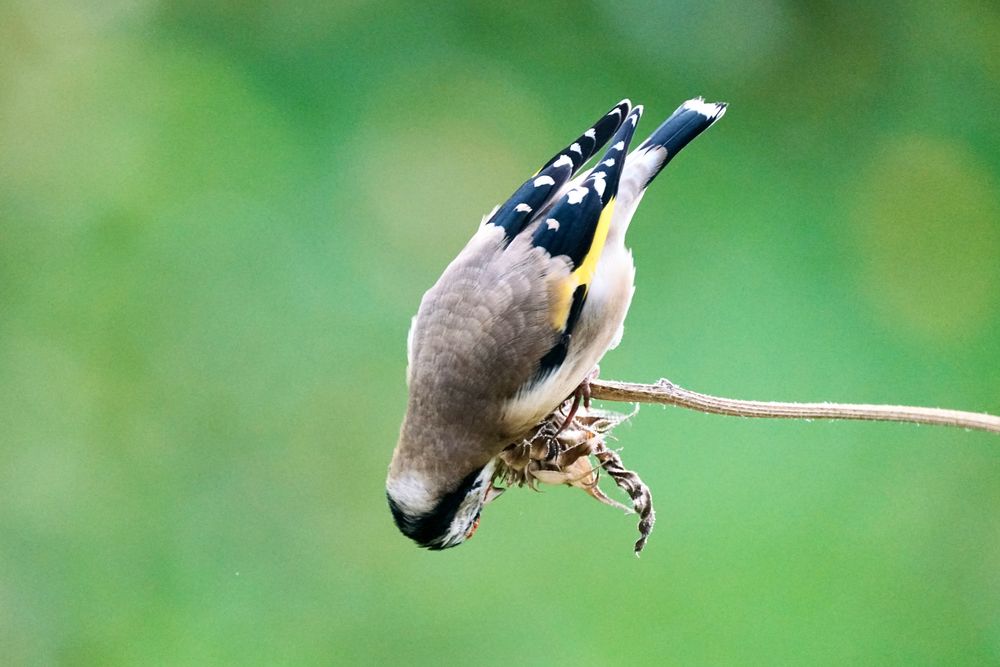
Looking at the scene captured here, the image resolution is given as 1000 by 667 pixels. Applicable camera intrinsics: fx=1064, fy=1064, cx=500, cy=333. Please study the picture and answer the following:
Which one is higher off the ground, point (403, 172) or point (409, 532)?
point (403, 172)

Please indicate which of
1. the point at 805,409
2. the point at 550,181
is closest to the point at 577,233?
the point at 550,181

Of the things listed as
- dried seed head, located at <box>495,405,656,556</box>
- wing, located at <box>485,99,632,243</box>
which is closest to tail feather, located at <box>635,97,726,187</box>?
wing, located at <box>485,99,632,243</box>

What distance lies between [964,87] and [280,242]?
96.9 inches

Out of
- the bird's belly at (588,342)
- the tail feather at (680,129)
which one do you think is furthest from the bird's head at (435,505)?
the tail feather at (680,129)

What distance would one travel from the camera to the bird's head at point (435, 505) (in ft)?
5.52

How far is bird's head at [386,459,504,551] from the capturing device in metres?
1.68

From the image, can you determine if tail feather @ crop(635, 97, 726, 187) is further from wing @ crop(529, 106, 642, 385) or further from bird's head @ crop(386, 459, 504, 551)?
bird's head @ crop(386, 459, 504, 551)

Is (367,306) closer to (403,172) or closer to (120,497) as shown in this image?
(403,172)

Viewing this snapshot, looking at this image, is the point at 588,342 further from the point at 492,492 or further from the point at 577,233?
the point at 492,492

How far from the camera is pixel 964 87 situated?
3756 mm

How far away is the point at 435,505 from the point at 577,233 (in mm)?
511

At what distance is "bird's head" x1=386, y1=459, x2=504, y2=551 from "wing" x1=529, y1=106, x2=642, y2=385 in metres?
0.23

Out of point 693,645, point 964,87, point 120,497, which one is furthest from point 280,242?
point 964,87

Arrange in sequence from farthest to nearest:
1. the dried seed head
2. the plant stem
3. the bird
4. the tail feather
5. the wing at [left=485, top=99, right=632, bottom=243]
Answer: the tail feather, the wing at [left=485, top=99, right=632, bottom=243], the bird, the dried seed head, the plant stem
